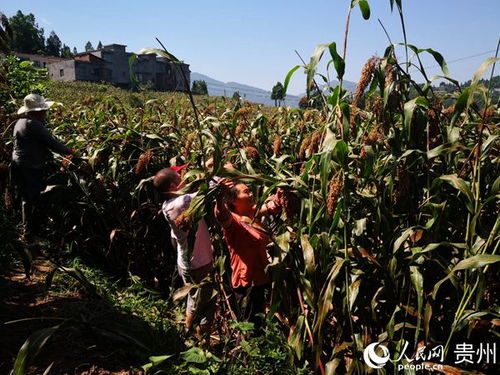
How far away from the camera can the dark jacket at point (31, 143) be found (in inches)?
159

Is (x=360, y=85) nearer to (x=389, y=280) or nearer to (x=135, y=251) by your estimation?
(x=389, y=280)

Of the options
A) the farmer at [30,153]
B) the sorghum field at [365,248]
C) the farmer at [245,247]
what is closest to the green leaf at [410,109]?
the sorghum field at [365,248]

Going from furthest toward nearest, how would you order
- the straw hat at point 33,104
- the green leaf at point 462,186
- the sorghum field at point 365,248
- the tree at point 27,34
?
the tree at point 27,34, the straw hat at point 33,104, the sorghum field at point 365,248, the green leaf at point 462,186

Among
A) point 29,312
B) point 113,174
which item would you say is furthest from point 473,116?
point 29,312

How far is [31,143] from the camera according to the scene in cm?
416

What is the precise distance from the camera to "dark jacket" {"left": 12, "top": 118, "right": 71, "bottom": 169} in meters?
4.04

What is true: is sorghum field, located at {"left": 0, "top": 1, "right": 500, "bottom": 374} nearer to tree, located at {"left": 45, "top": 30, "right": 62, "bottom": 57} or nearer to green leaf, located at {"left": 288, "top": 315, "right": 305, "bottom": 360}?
green leaf, located at {"left": 288, "top": 315, "right": 305, "bottom": 360}

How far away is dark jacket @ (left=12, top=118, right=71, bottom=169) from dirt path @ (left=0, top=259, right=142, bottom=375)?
46.3 inches

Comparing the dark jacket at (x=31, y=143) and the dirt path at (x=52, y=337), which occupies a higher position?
the dark jacket at (x=31, y=143)

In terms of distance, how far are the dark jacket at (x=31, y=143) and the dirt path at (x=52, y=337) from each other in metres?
1.18

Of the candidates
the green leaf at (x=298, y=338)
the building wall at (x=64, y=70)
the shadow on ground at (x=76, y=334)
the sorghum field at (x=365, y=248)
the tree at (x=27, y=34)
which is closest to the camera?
the sorghum field at (x=365, y=248)

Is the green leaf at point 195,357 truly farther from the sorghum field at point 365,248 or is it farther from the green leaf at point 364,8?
the green leaf at point 364,8

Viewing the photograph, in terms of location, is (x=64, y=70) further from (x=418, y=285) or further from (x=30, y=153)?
(x=418, y=285)

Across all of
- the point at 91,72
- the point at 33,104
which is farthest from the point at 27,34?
the point at 33,104
